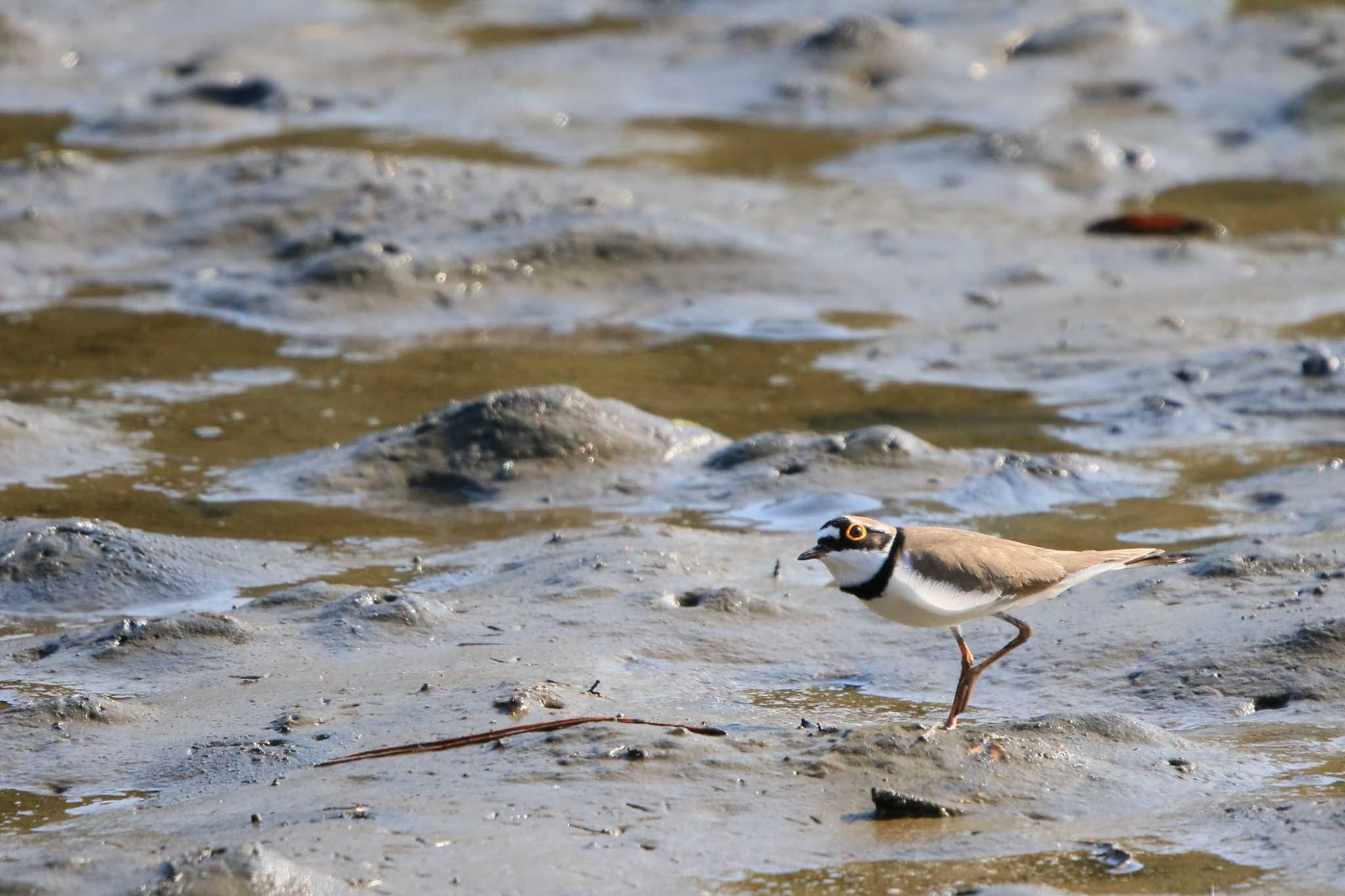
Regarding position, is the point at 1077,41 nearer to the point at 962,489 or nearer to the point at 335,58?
the point at 335,58

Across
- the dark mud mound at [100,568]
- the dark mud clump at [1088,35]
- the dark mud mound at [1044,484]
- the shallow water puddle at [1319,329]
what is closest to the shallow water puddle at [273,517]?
the dark mud mound at [100,568]

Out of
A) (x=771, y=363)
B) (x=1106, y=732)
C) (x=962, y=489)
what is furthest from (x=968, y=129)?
(x=1106, y=732)

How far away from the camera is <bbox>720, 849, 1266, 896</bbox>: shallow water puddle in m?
3.64

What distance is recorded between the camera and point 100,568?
5.73 meters

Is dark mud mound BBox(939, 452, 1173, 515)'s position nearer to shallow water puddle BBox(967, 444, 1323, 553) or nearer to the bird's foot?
shallow water puddle BBox(967, 444, 1323, 553)

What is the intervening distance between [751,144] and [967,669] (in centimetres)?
851

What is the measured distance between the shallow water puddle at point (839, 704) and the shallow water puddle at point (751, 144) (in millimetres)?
7167

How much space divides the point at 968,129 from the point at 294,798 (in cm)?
996

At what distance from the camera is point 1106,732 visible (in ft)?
14.3

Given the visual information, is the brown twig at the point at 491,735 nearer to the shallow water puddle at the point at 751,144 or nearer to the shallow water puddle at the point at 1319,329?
the shallow water puddle at the point at 1319,329

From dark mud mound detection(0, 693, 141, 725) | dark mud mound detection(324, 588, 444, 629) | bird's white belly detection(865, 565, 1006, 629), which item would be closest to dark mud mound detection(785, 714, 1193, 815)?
bird's white belly detection(865, 565, 1006, 629)

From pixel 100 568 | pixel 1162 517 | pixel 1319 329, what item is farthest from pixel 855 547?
pixel 1319 329

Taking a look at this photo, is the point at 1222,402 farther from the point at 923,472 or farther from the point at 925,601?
the point at 925,601

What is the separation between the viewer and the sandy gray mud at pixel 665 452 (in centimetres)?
400
